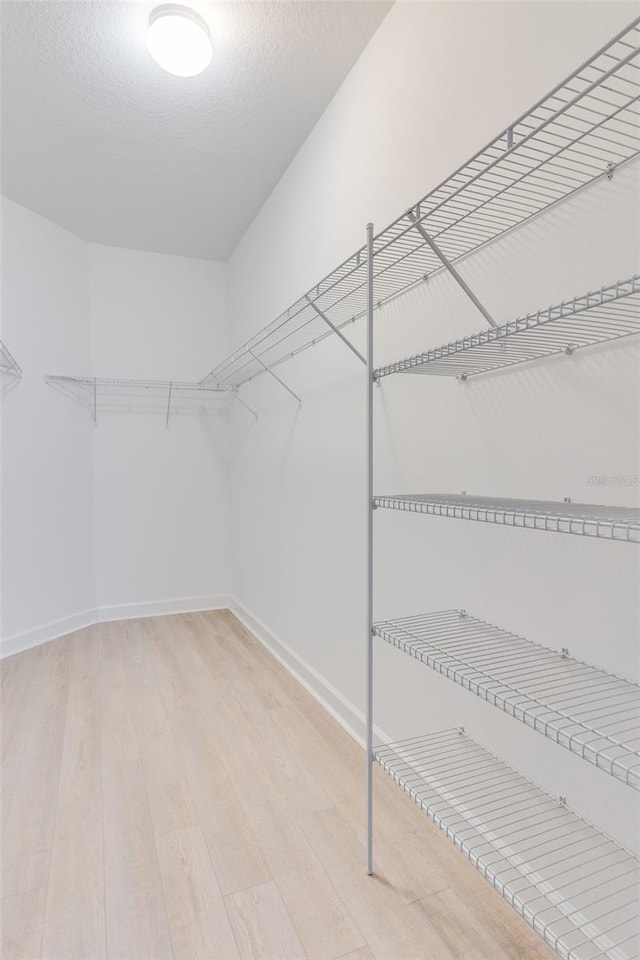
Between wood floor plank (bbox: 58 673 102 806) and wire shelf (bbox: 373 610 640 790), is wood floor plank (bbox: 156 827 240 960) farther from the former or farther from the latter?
wire shelf (bbox: 373 610 640 790)

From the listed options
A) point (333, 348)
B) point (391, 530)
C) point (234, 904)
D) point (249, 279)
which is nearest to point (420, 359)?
point (391, 530)

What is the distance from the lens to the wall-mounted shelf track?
342cm

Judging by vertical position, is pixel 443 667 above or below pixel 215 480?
below

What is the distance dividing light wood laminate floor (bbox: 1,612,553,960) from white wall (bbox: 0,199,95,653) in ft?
2.68

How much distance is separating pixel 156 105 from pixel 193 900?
8.83 ft

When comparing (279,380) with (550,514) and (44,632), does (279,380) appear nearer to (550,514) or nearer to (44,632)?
(550,514)

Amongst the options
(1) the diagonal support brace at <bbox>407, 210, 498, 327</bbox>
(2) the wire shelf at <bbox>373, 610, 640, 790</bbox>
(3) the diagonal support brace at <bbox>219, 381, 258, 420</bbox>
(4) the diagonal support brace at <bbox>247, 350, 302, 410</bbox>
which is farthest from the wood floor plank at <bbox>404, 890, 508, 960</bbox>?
(3) the diagonal support brace at <bbox>219, 381, 258, 420</bbox>

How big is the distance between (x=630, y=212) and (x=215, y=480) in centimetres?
324

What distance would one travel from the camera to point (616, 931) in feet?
3.38

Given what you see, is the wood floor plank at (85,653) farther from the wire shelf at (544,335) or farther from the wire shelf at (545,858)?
the wire shelf at (544,335)

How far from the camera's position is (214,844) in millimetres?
1448

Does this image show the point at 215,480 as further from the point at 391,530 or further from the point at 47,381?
the point at 391,530

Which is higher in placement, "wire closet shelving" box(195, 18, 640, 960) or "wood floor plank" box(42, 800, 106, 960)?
"wire closet shelving" box(195, 18, 640, 960)

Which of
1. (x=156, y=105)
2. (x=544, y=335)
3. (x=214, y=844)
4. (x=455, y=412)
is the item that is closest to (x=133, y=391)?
(x=156, y=105)
